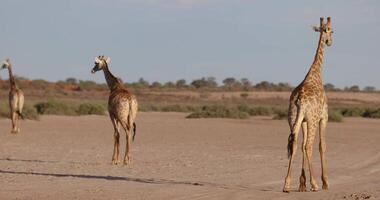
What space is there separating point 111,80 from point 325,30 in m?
7.63

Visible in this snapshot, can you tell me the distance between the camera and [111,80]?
21047mm

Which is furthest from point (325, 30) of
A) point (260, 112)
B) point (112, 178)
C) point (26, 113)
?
point (260, 112)

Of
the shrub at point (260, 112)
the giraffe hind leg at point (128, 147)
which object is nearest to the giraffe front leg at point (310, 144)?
the giraffe hind leg at point (128, 147)

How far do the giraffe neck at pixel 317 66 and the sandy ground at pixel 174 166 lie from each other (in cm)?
180

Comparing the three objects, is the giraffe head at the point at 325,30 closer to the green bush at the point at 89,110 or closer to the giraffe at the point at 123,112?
the giraffe at the point at 123,112

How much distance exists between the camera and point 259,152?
2278 centimetres

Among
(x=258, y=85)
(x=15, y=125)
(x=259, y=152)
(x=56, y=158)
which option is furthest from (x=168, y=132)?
(x=258, y=85)

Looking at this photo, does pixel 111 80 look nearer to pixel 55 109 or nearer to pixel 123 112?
pixel 123 112

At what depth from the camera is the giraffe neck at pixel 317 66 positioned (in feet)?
45.8

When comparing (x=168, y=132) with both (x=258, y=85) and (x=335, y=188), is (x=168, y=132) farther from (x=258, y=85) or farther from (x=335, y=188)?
(x=258, y=85)

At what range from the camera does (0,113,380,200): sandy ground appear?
532 inches

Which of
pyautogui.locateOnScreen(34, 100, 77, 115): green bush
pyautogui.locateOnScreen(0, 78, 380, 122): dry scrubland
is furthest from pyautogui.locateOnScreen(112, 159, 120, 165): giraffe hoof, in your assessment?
pyautogui.locateOnScreen(34, 100, 77, 115): green bush

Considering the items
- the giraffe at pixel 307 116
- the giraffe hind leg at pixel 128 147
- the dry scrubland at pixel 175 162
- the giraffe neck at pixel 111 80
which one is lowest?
the dry scrubland at pixel 175 162

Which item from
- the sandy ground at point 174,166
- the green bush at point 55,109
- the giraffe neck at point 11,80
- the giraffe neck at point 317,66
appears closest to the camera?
the sandy ground at point 174,166
